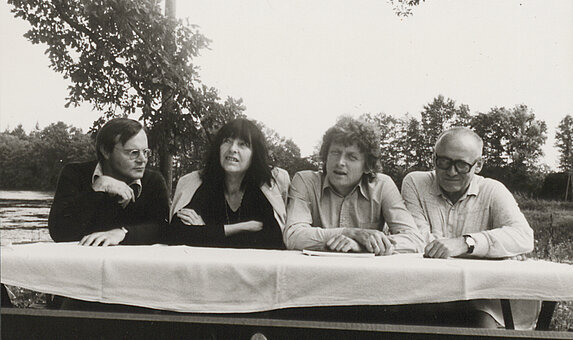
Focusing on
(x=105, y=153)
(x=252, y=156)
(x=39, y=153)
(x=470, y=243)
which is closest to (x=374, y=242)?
(x=470, y=243)

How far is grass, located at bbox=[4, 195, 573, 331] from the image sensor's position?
264cm

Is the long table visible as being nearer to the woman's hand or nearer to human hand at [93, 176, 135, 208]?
the woman's hand

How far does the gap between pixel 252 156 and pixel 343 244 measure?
0.74 meters

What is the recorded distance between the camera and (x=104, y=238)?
2.31m

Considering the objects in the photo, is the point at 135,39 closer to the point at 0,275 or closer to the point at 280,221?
the point at 280,221

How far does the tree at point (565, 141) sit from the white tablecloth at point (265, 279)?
108cm

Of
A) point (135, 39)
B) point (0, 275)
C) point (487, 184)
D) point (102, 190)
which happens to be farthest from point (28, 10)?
point (487, 184)

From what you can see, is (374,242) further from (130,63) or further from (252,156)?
(130,63)

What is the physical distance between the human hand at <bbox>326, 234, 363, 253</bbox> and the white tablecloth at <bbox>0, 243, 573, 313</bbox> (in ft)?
0.72

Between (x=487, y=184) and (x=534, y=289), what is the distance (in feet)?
2.84

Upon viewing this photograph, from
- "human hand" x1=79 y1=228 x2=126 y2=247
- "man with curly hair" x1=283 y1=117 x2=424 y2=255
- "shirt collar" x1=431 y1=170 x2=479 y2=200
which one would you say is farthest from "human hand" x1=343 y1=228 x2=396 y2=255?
"human hand" x1=79 y1=228 x2=126 y2=247

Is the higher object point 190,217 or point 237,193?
point 237,193

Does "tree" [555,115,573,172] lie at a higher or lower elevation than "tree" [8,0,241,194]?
lower

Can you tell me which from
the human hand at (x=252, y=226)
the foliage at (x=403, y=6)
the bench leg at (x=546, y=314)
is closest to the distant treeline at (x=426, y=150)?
the human hand at (x=252, y=226)
